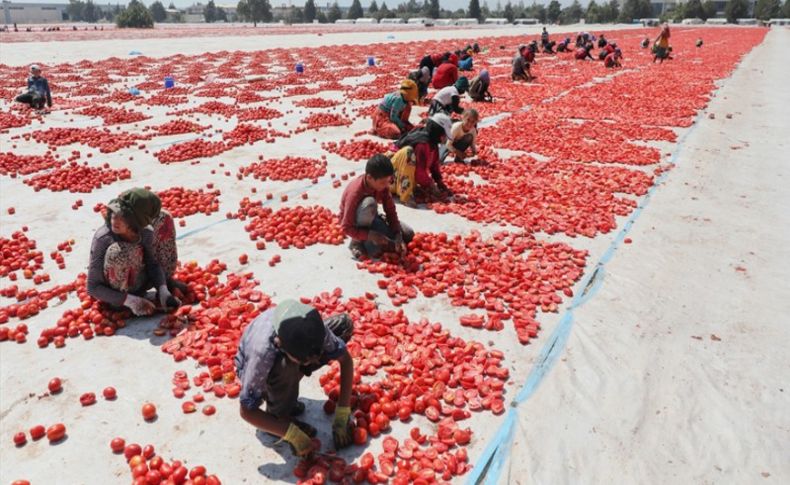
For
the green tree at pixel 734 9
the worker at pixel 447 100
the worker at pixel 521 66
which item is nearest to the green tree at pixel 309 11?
the green tree at pixel 734 9

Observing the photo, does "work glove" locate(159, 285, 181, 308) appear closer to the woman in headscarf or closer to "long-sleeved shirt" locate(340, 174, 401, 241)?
"long-sleeved shirt" locate(340, 174, 401, 241)

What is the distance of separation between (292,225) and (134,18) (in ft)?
290

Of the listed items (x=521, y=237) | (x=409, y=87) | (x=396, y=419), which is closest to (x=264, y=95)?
(x=409, y=87)

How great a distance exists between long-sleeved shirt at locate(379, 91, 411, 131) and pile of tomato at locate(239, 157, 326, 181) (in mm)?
2648

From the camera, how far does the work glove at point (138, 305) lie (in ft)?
16.1

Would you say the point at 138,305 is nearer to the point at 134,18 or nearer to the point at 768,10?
the point at 134,18

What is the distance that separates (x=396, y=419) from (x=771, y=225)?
7033mm

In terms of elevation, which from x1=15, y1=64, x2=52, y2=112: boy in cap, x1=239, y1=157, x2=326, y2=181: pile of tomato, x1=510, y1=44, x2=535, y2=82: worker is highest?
x1=510, y1=44, x2=535, y2=82: worker

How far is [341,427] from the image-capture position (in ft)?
12.0

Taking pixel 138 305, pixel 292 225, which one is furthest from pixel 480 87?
pixel 138 305

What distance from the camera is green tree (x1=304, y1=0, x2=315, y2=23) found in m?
121

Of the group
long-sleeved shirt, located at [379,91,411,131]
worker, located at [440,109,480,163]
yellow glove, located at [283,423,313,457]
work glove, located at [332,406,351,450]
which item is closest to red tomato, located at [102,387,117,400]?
yellow glove, located at [283,423,313,457]

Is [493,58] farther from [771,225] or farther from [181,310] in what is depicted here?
[181,310]

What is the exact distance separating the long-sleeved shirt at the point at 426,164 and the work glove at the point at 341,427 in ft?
17.0
